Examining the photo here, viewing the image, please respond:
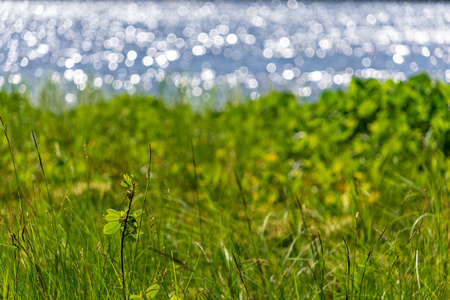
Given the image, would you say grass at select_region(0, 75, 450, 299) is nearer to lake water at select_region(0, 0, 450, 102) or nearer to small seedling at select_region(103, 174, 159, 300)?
small seedling at select_region(103, 174, 159, 300)

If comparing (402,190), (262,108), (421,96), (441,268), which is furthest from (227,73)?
(441,268)

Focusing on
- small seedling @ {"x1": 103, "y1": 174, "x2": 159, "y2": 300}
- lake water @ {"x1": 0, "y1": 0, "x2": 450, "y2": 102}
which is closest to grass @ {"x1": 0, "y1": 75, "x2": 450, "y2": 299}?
small seedling @ {"x1": 103, "y1": 174, "x2": 159, "y2": 300}

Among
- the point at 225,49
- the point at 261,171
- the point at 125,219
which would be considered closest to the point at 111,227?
the point at 125,219

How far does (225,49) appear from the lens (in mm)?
23141

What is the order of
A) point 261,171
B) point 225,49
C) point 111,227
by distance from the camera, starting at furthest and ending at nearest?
point 225,49 → point 261,171 → point 111,227

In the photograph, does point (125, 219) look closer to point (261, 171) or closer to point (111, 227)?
point (111, 227)

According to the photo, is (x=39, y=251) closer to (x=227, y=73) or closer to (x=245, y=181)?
(x=245, y=181)

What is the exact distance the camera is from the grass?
206cm

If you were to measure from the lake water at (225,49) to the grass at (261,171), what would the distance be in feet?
3.45

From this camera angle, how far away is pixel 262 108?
488cm

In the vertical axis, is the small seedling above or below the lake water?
above

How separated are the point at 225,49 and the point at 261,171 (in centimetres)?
1997

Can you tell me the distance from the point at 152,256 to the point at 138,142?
2454mm

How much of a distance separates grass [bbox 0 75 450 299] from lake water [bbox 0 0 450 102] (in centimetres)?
105
